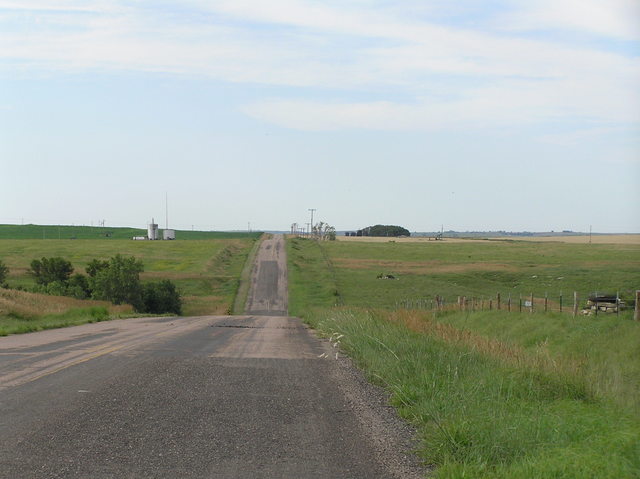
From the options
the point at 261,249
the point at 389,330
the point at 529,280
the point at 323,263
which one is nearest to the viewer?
the point at 389,330

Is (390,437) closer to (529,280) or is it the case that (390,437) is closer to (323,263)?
(529,280)

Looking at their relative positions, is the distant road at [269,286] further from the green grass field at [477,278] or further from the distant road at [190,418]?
the distant road at [190,418]

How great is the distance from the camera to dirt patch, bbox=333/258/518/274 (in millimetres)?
81562

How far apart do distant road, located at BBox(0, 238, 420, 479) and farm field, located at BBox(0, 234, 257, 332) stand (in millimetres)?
17763

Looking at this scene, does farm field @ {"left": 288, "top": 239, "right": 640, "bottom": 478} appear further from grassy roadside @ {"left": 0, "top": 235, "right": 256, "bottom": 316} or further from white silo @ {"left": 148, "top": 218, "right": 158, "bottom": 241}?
white silo @ {"left": 148, "top": 218, "right": 158, "bottom": 241}

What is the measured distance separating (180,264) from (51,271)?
3660 centimetres

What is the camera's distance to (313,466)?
685 centimetres

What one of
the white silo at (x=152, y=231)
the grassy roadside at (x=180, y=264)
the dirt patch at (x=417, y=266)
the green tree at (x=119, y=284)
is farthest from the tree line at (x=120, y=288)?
the white silo at (x=152, y=231)

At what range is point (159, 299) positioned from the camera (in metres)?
49.1

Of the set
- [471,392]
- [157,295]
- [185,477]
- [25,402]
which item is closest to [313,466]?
[185,477]

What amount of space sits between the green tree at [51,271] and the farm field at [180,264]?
128cm


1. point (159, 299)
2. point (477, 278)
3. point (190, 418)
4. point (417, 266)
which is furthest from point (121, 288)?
point (417, 266)

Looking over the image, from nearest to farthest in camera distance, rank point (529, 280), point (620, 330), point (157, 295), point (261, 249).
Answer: point (620, 330), point (157, 295), point (529, 280), point (261, 249)

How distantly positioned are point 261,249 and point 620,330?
9752 cm
